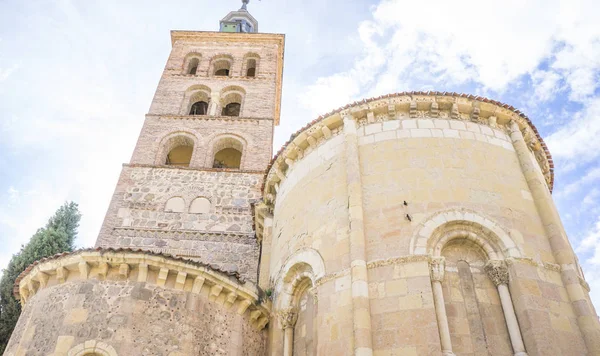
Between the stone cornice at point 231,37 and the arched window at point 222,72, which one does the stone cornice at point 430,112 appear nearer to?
the stone cornice at point 231,37

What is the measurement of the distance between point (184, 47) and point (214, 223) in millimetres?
13358

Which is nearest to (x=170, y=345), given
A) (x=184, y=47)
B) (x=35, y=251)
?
(x=35, y=251)

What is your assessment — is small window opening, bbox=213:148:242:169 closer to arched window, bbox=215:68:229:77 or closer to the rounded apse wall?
arched window, bbox=215:68:229:77

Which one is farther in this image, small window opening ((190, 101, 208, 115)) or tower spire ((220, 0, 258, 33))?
tower spire ((220, 0, 258, 33))

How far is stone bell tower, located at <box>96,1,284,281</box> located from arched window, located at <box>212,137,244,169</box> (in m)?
0.05

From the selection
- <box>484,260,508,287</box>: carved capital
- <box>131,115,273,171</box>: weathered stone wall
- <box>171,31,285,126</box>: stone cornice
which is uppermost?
<box>171,31,285,126</box>: stone cornice

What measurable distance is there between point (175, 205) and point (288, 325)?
9857mm

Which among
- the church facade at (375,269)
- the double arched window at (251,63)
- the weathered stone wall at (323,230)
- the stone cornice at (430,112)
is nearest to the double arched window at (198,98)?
the double arched window at (251,63)

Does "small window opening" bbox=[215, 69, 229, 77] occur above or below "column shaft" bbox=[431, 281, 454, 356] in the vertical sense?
above

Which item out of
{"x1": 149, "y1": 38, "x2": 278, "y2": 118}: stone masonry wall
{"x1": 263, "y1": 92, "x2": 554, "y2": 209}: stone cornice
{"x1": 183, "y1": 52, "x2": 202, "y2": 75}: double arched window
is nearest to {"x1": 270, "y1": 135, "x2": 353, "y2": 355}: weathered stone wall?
{"x1": 263, "y1": 92, "x2": 554, "y2": 209}: stone cornice

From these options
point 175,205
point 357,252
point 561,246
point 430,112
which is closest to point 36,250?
point 175,205

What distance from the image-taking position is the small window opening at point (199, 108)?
79.5 ft

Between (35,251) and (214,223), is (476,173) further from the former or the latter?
(35,251)

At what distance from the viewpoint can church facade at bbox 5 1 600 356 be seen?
7.47 metres
